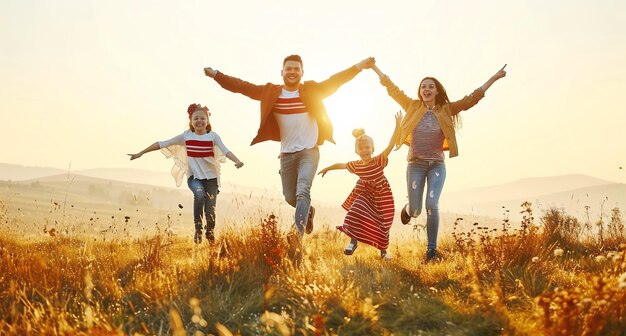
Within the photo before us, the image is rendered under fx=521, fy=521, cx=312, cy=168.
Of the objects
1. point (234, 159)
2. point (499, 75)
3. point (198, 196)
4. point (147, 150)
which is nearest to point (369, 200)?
point (234, 159)

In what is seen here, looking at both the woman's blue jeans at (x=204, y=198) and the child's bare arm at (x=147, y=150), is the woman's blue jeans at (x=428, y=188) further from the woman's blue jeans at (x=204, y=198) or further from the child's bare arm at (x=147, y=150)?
the child's bare arm at (x=147, y=150)

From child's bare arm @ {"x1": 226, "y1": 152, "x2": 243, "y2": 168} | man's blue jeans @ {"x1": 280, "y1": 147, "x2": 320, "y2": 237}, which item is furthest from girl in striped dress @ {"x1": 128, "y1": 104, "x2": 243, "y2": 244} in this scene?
man's blue jeans @ {"x1": 280, "y1": 147, "x2": 320, "y2": 237}

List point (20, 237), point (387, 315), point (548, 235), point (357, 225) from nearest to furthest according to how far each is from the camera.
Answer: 1. point (387, 315)
2. point (357, 225)
3. point (548, 235)
4. point (20, 237)

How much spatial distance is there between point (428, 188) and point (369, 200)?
31.6 inches

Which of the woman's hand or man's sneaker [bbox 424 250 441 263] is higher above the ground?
the woman's hand

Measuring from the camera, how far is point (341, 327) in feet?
10.9

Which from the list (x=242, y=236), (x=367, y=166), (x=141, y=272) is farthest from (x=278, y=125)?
(x=141, y=272)

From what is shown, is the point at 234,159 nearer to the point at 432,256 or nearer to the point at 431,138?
the point at 431,138

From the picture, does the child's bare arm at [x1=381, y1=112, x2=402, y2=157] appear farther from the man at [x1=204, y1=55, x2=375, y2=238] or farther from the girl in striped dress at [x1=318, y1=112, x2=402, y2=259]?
the man at [x1=204, y1=55, x2=375, y2=238]

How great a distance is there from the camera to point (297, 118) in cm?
654

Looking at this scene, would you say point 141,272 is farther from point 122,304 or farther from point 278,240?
point 278,240

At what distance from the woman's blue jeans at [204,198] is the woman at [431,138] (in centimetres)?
281

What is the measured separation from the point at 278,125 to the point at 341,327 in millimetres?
3823

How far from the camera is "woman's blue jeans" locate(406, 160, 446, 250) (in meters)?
6.06
